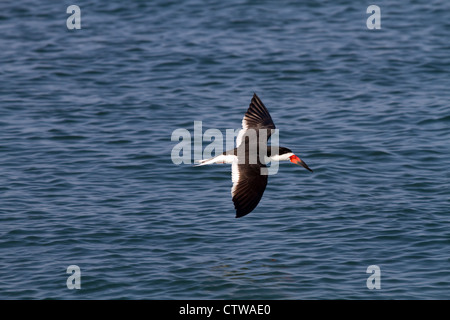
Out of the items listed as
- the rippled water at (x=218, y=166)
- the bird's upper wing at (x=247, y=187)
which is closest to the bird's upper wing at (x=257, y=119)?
the rippled water at (x=218, y=166)

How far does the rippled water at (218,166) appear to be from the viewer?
30.3 ft

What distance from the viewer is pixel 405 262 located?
9328 mm

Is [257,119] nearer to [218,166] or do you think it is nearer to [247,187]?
[218,166]

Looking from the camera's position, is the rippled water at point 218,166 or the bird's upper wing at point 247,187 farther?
the rippled water at point 218,166

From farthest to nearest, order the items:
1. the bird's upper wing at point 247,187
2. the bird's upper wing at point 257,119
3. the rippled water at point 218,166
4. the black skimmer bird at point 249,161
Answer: the bird's upper wing at point 257,119
the rippled water at point 218,166
the black skimmer bird at point 249,161
the bird's upper wing at point 247,187

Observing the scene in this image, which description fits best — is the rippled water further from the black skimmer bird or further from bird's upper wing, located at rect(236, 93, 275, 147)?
bird's upper wing, located at rect(236, 93, 275, 147)

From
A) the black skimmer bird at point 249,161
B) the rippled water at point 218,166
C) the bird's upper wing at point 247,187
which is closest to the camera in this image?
the bird's upper wing at point 247,187

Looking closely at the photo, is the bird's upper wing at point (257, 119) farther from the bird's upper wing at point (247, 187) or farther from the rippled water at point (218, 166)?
the bird's upper wing at point (247, 187)

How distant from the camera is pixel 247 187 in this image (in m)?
9.05

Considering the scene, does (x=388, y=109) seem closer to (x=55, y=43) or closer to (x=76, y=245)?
(x=76, y=245)

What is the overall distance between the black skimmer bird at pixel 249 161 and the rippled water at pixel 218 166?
893 mm

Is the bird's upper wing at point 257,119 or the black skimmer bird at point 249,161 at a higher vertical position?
the bird's upper wing at point 257,119
